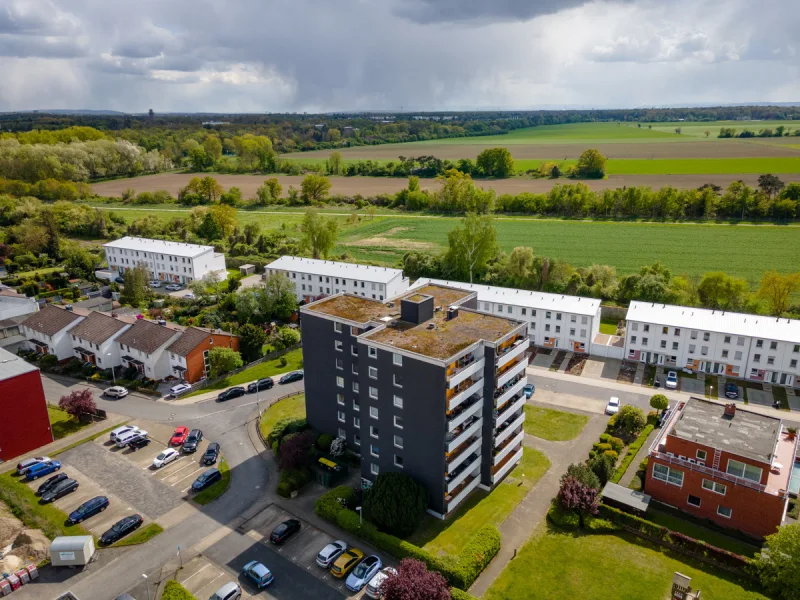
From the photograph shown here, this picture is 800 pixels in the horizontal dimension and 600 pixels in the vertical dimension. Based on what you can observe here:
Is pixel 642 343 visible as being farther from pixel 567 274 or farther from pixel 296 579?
pixel 296 579

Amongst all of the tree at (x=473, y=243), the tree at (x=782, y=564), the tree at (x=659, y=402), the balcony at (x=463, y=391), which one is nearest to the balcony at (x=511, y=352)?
the balcony at (x=463, y=391)

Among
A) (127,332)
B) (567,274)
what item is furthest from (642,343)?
(127,332)

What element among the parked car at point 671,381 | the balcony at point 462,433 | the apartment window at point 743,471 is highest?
the balcony at point 462,433

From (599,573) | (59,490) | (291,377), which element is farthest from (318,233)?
(599,573)

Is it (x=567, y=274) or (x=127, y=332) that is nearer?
(x=127, y=332)

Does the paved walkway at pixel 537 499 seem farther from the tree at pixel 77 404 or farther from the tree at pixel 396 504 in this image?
the tree at pixel 77 404

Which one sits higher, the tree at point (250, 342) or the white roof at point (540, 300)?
the white roof at point (540, 300)
